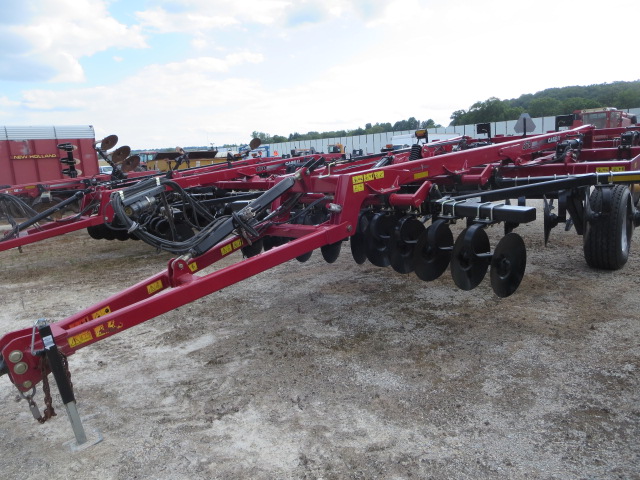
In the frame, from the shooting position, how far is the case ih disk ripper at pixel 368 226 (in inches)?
99.3

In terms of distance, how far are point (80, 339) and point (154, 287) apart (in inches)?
27.4

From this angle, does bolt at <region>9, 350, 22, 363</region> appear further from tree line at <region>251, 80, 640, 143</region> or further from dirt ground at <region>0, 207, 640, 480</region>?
tree line at <region>251, 80, 640, 143</region>

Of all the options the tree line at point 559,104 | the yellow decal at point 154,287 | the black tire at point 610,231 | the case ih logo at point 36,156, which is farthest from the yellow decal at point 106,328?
the tree line at point 559,104

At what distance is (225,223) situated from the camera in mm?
3320

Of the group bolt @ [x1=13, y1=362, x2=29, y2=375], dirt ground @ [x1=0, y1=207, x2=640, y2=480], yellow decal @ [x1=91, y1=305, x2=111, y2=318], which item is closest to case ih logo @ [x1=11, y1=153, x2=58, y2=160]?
dirt ground @ [x1=0, y1=207, x2=640, y2=480]

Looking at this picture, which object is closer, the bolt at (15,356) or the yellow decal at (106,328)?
the bolt at (15,356)

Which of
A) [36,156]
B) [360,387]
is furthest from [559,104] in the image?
[360,387]

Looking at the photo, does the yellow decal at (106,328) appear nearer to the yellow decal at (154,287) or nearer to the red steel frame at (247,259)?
the red steel frame at (247,259)

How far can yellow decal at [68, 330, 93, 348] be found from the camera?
2.46m

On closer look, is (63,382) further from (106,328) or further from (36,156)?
(36,156)

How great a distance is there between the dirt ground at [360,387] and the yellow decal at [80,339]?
0.54m

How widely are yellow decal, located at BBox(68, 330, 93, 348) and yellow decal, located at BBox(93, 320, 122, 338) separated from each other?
3 centimetres

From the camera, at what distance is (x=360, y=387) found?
3002mm

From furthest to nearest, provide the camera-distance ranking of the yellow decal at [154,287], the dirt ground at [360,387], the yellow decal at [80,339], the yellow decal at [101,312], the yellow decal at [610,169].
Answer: the yellow decal at [610,169]
the yellow decal at [154,287]
the yellow decal at [101,312]
the yellow decal at [80,339]
the dirt ground at [360,387]
